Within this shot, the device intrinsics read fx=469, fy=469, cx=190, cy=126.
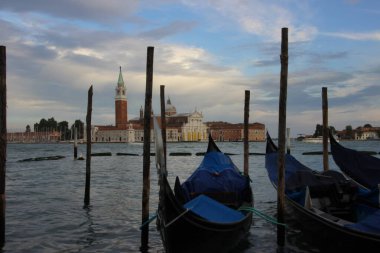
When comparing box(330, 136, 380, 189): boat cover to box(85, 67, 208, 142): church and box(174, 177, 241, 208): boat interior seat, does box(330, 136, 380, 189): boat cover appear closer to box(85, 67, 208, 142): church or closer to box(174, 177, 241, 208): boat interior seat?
box(174, 177, 241, 208): boat interior seat

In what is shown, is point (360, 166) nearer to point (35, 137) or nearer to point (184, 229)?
point (184, 229)

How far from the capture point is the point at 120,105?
379 feet

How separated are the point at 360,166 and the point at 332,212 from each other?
6.21 ft

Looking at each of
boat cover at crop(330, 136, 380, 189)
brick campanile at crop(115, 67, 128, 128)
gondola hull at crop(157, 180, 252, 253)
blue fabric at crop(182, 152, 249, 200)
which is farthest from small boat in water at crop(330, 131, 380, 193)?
brick campanile at crop(115, 67, 128, 128)

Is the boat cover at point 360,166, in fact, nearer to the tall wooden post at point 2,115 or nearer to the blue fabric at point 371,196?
the blue fabric at point 371,196

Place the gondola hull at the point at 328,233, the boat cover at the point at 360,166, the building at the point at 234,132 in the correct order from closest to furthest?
the gondola hull at the point at 328,233, the boat cover at the point at 360,166, the building at the point at 234,132

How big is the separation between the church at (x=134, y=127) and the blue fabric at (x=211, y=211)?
360ft

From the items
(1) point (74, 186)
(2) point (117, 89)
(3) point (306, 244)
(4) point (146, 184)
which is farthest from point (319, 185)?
(2) point (117, 89)

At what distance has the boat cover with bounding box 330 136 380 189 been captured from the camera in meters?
8.63

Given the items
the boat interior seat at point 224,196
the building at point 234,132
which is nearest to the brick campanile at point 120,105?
the building at point 234,132

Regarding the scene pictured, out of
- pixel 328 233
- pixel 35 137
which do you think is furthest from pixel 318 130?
pixel 328 233

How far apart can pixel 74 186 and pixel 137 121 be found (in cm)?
11484

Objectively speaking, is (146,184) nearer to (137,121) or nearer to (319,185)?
(319,185)

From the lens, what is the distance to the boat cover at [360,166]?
8.63 m
